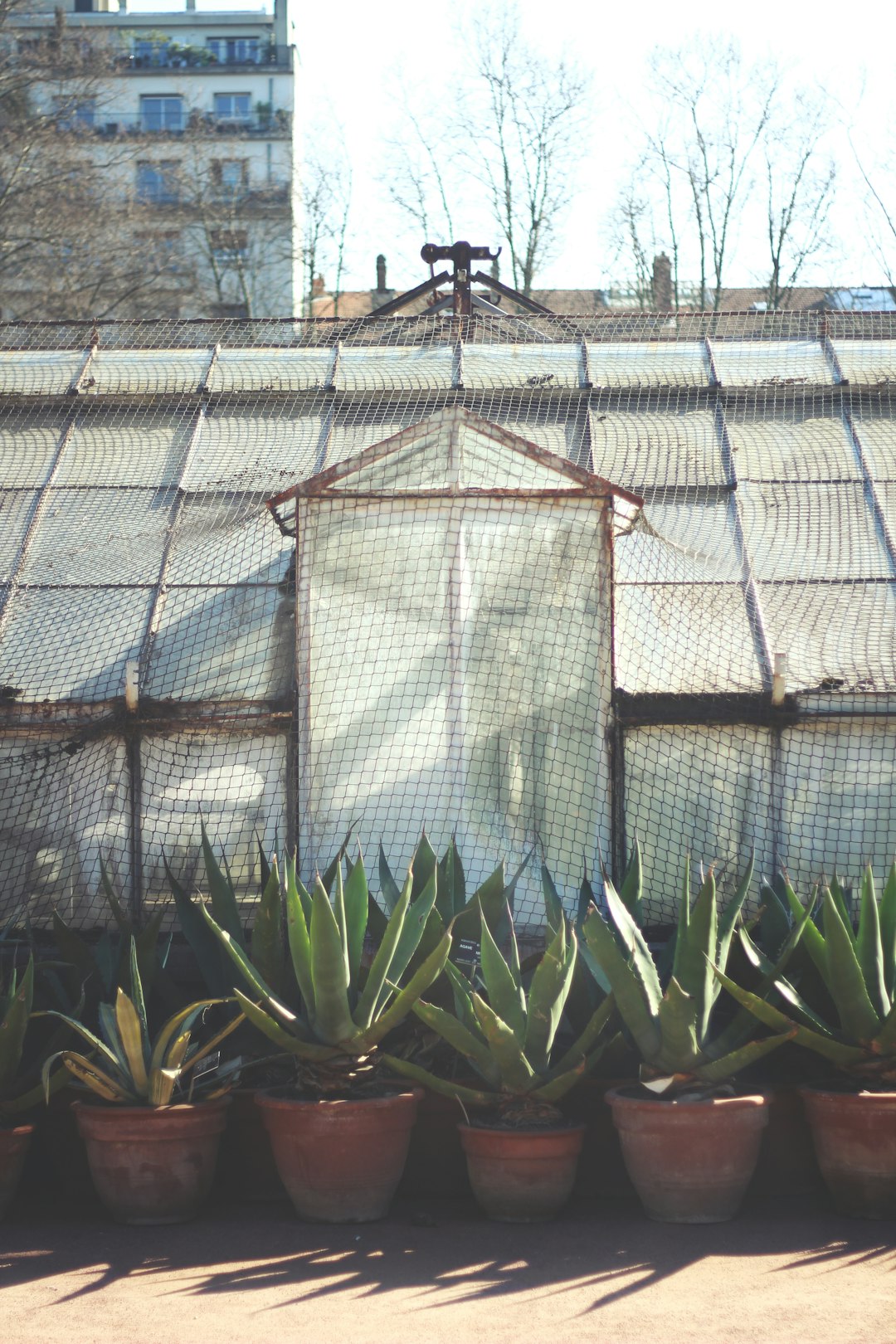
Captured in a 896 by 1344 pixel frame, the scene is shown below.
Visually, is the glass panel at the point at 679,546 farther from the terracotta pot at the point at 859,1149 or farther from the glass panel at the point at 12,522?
the glass panel at the point at 12,522

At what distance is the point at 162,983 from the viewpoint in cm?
517

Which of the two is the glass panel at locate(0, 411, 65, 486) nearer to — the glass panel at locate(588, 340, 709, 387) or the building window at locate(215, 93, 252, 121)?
the glass panel at locate(588, 340, 709, 387)

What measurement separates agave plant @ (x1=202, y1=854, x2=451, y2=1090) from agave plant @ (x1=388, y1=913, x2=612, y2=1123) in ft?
0.39

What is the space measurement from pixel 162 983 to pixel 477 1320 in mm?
1882

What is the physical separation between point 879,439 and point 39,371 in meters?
4.94

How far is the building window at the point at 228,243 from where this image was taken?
2981 centimetres

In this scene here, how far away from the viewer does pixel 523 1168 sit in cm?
446

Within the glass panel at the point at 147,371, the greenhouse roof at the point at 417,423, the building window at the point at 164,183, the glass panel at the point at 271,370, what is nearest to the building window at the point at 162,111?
the building window at the point at 164,183

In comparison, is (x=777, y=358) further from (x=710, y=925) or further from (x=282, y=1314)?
(x=282, y=1314)

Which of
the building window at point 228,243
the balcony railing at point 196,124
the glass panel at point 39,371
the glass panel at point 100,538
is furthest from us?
the balcony railing at point 196,124

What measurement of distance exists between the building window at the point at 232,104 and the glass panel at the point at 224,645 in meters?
38.6

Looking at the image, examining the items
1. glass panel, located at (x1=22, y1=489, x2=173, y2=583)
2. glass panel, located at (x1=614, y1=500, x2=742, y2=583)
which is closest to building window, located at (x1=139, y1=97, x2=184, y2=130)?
glass panel, located at (x1=22, y1=489, x2=173, y2=583)

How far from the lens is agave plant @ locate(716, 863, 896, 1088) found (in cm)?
443

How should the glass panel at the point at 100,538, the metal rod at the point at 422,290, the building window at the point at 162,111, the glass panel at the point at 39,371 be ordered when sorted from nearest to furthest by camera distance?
the glass panel at the point at 100,538 < the glass panel at the point at 39,371 < the metal rod at the point at 422,290 < the building window at the point at 162,111
